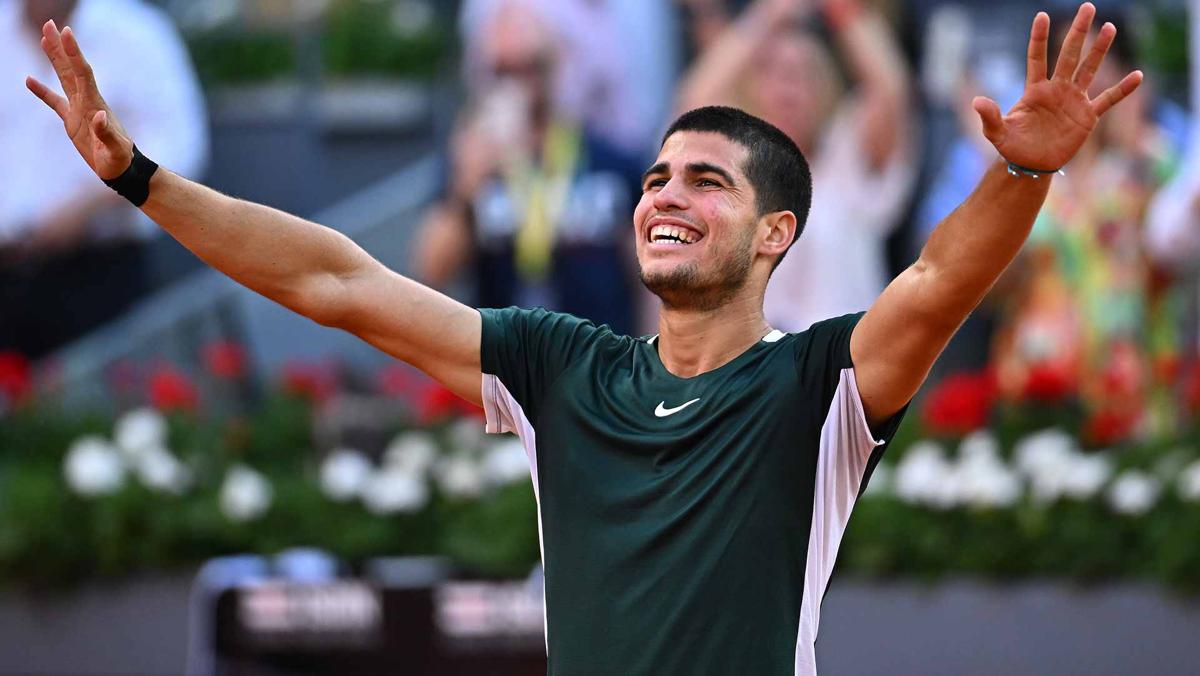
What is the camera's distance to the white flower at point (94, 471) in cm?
721

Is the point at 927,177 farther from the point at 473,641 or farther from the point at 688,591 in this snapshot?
the point at 688,591

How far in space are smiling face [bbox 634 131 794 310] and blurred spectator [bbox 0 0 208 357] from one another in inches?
232

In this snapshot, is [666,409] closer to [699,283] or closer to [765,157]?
[699,283]

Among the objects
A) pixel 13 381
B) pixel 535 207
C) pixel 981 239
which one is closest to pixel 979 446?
pixel 535 207

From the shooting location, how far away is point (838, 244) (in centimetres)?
834

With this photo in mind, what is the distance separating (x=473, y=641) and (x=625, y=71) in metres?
3.63

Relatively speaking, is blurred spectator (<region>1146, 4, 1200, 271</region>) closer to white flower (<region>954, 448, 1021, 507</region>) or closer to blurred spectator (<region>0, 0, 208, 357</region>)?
white flower (<region>954, 448, 1021, 507</region>)

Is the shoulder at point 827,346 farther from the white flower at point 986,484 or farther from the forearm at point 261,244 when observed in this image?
the white flower at point 986,484

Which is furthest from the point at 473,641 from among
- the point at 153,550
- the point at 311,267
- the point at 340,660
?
the point at 311,267

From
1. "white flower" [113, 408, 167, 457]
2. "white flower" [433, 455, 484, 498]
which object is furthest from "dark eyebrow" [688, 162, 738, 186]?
"white flower" [113, 408, 167, 457]

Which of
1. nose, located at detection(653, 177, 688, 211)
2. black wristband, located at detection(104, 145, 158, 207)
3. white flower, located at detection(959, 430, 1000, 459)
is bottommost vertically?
nose, located at detection(653, 177, 688, 211)

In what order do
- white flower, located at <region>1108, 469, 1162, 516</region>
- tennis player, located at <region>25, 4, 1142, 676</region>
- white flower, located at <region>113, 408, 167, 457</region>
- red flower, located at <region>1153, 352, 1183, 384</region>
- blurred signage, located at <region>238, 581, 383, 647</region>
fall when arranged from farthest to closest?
white flower, located at <region>113, 408, 167, 457</region> → red flower, located at <region>1153, 352, 1183, 384</region> → blurred signage, located at <region>238, 581, 383, 647</region> → white flower, located at <region>1108, 469, 1162, 516</region> → tennis player, located at <region>25, 4, 1142, 676</region>

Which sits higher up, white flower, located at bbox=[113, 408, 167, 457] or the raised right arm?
white flower, located at bbox=[113, 408, 167, 457]

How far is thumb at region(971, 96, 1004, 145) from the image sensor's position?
3.10 meters
